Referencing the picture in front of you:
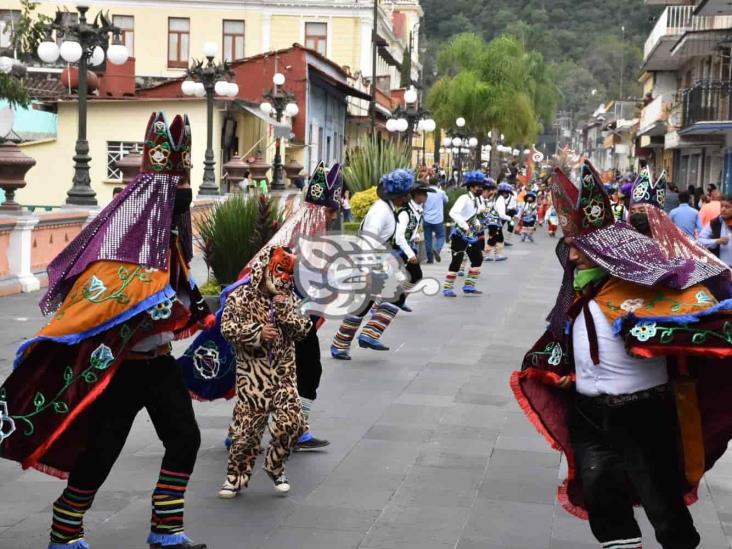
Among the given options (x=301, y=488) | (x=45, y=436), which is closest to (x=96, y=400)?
(x=45, y=436)

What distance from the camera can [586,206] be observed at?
202 inches

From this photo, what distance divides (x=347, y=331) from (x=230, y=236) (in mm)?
3189

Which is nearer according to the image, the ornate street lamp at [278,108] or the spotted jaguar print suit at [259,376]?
the spotted jaguar print suit at [259,376]

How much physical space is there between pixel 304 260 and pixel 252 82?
33191 millimetres

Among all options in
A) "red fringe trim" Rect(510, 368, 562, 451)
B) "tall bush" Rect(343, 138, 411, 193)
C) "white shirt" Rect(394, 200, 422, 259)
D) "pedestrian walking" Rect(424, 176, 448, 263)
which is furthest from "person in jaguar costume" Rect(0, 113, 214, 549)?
"pedestrian walking" Rect(424, 176, 448, 263)

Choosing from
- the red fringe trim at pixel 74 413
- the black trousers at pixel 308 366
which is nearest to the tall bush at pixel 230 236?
the black trousers at pixel 308 366

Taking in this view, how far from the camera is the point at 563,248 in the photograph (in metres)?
5.50

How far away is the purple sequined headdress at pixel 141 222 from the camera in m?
5.30

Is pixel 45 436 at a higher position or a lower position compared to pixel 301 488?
higher

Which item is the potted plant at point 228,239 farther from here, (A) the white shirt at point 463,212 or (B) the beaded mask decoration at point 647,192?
(B) the beaded mask decoration at point 647,192

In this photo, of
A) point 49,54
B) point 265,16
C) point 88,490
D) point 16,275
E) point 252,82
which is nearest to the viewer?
point 88,490

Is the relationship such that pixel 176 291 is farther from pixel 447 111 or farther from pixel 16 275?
pixel 447 111

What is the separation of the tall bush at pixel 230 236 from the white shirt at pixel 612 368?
919 cm

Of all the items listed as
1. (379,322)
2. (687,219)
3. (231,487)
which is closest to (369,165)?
(687,219)
